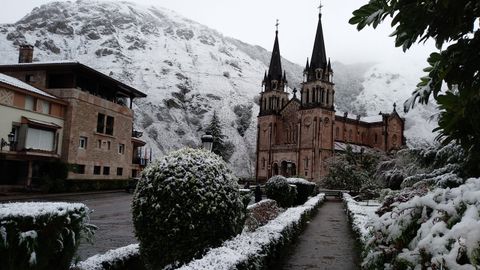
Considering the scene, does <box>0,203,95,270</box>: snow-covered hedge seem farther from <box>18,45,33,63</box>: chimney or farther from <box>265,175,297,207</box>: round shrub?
<box>18,45,33,63</box>: chimney

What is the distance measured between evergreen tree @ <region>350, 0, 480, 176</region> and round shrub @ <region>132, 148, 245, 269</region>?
469cm

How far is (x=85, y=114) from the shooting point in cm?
3584

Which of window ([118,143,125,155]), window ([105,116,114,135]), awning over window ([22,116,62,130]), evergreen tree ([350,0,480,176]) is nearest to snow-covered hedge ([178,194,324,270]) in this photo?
evergreen tree ([350,0,480,176])

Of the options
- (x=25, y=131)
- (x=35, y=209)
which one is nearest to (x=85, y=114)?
(x=25, y=131)

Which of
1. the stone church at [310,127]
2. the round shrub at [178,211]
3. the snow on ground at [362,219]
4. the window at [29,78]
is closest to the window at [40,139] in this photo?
the window at [29,78]

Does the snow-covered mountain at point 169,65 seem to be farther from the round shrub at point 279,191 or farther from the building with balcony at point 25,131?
the round shrub at point 279,191

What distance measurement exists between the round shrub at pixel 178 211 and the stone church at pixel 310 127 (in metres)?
52.9

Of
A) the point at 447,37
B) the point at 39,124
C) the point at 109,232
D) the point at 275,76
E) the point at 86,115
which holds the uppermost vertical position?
the point at 275,76

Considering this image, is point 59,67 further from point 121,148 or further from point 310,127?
point 310,127

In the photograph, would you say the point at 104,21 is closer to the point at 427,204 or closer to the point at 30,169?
the point at 30,169

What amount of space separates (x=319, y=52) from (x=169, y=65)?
64752 millimetres

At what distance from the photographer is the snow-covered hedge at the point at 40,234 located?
4.97m

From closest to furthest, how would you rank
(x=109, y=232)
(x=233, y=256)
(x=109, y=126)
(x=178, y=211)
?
1. (x=233, y=256)
2. (x=178, y=211)
3. (x=109, y=232)
4. (x=109, y=126)

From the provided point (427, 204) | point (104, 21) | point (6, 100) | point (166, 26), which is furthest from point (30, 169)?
point (166, 26)
